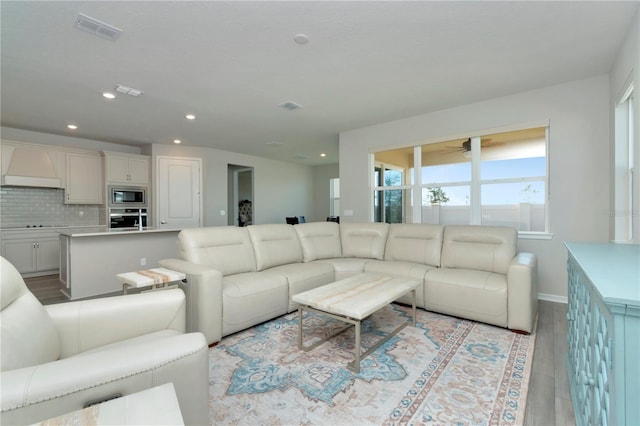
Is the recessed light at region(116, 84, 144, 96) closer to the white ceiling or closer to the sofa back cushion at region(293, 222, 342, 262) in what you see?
the white ceiling

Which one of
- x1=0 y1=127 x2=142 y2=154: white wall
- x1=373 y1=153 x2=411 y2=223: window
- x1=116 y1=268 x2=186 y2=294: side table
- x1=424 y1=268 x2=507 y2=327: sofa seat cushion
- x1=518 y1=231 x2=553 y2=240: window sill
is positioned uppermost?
x1=0 y1=127 x2=142 y2=154: white wall

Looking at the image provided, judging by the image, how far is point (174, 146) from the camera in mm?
6578

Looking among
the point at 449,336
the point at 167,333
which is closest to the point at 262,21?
the point at 167,333

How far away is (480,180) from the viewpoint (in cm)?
422

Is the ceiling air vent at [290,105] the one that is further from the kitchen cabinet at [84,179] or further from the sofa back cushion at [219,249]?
the kitchen cabinet at [84,179]

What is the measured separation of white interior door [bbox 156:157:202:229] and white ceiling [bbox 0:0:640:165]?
6.46ft

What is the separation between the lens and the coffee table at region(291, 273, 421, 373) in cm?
210

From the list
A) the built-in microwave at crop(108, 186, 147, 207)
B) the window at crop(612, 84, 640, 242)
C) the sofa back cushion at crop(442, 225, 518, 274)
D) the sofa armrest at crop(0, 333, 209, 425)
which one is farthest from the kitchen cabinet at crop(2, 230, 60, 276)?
the window at crop(612, 84, 640, 242)

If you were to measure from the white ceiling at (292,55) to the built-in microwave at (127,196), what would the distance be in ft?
5.76

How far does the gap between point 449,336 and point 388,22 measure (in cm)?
269

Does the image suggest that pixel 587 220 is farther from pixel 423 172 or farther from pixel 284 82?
pixel 284 82

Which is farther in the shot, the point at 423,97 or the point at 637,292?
the point at 423,97

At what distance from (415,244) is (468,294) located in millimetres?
1043

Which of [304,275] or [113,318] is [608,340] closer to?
[113,318]
